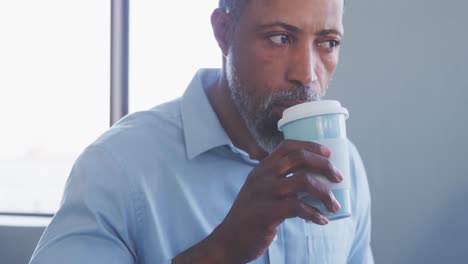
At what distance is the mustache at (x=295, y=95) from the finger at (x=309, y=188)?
0.70ft

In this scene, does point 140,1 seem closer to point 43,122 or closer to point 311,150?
point 43,122

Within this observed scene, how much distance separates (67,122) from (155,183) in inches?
58.0

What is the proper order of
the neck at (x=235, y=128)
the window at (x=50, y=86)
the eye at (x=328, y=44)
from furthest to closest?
1. the window at (x=50, y=86)
2. the neck at (x=235, y=128)
3. the eye at (x=328, y=44)

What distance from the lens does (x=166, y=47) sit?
2.07 m

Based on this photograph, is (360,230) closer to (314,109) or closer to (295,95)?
(295,95)

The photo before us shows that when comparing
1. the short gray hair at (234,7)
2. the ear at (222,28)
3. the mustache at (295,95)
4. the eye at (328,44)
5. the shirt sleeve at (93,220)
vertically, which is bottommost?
the shirt sleeve at (93,220)

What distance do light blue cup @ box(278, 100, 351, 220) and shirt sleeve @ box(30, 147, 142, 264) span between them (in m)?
0.34

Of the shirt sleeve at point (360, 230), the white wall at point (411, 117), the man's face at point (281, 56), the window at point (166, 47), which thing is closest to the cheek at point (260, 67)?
the man's face at point (281, 56)

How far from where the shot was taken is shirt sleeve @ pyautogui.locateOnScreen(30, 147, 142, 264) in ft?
2.42

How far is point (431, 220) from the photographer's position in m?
1.67

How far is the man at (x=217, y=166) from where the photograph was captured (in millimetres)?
711

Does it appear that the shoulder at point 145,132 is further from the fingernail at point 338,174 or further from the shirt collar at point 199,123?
the fingernail at point 338,174

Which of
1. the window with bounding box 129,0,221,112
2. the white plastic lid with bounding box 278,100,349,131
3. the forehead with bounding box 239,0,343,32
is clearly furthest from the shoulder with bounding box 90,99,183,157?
the window with bounding box 129,0,221,112

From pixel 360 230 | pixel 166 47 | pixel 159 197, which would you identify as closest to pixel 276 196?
pixel 159 197
